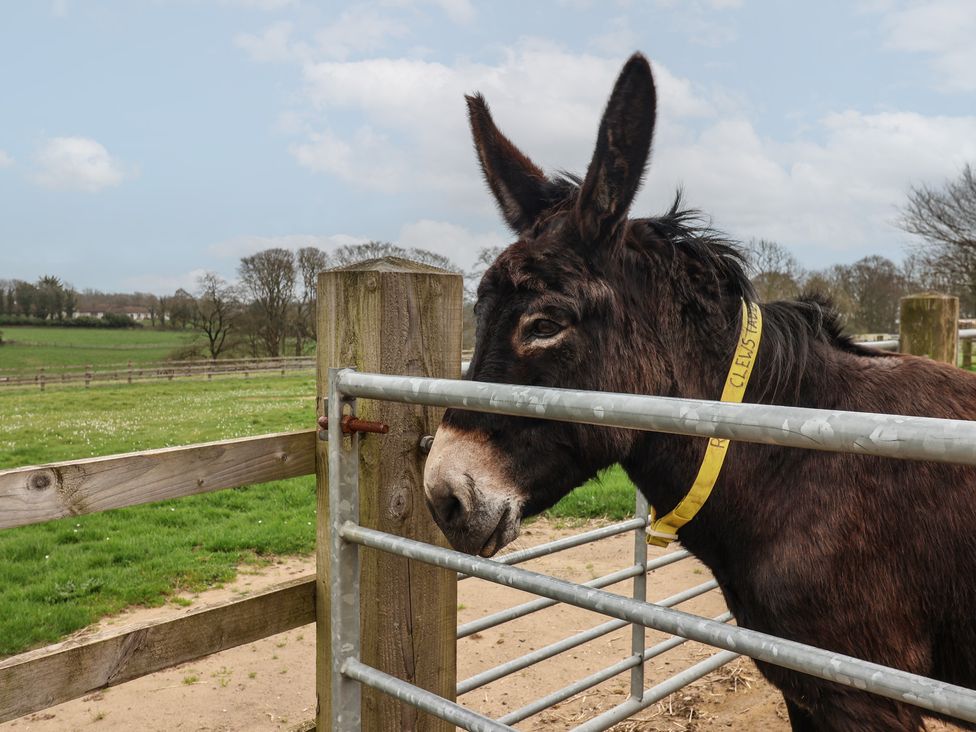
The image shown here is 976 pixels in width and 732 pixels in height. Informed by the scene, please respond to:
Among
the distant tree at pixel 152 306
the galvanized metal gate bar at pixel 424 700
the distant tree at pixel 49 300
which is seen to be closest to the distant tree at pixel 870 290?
the galvanized metal gate bar at pixel 424 700

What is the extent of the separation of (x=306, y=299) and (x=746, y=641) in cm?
3711

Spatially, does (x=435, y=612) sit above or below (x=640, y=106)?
below

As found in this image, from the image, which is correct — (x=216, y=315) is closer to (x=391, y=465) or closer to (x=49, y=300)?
(x=49, y=300)

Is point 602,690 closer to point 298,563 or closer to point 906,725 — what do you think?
point 906,725

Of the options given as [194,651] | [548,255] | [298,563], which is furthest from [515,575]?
[298,563]

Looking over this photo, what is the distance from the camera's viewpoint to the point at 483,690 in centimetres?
391

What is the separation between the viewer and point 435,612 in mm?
2184

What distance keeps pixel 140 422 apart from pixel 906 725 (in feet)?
52.6

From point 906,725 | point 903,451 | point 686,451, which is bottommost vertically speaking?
point 906,725

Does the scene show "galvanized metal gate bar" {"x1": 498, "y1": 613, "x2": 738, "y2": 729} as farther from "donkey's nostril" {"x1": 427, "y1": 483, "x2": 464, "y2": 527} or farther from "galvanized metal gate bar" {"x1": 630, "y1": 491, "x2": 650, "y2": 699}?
A: "donkey's nostril" {"x1": 427, "y1": 483, "x2": 464, "y2": 527}

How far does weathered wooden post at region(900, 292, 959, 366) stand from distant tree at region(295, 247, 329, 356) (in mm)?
31888

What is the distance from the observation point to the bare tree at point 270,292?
35938 mm

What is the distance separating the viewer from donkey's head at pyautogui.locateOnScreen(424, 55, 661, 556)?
1.75 meters

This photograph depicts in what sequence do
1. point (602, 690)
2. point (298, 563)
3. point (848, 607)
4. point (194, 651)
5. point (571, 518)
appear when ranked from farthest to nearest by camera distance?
point (571, 518)
point (298, 563)
point (602, 690)
point (194, 651)
point (848, 607)
